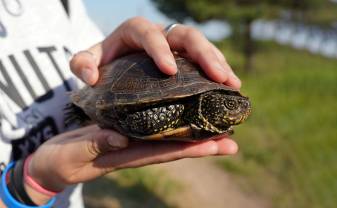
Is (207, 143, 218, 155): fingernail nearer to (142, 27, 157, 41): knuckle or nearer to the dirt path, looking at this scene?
(142, 27, 157, 41): knuckle

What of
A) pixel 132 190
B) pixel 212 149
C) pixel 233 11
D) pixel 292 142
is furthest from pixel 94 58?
pixel 233 11

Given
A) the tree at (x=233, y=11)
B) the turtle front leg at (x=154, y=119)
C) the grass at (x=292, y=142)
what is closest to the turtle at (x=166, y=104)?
the turtle front leg at (x=154, y=119)

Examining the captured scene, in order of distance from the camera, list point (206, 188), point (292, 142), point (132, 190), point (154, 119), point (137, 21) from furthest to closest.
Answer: point (292, 142)
point (206, 188)
point (132, 190)
point (137, 21)
point (154, 119)

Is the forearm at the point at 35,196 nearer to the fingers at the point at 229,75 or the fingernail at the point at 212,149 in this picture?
the fingernail at the point at 212,149

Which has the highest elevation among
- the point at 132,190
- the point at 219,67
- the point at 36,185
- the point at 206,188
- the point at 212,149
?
the point at 219,67

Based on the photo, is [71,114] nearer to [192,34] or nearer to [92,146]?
[92,146]

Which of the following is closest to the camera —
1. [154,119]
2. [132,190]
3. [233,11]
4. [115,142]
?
[115,142]

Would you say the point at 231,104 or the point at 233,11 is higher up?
the point at 231,104

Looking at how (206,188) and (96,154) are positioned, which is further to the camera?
(206,188)

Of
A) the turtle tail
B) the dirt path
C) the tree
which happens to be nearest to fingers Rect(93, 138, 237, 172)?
the turtle tail
